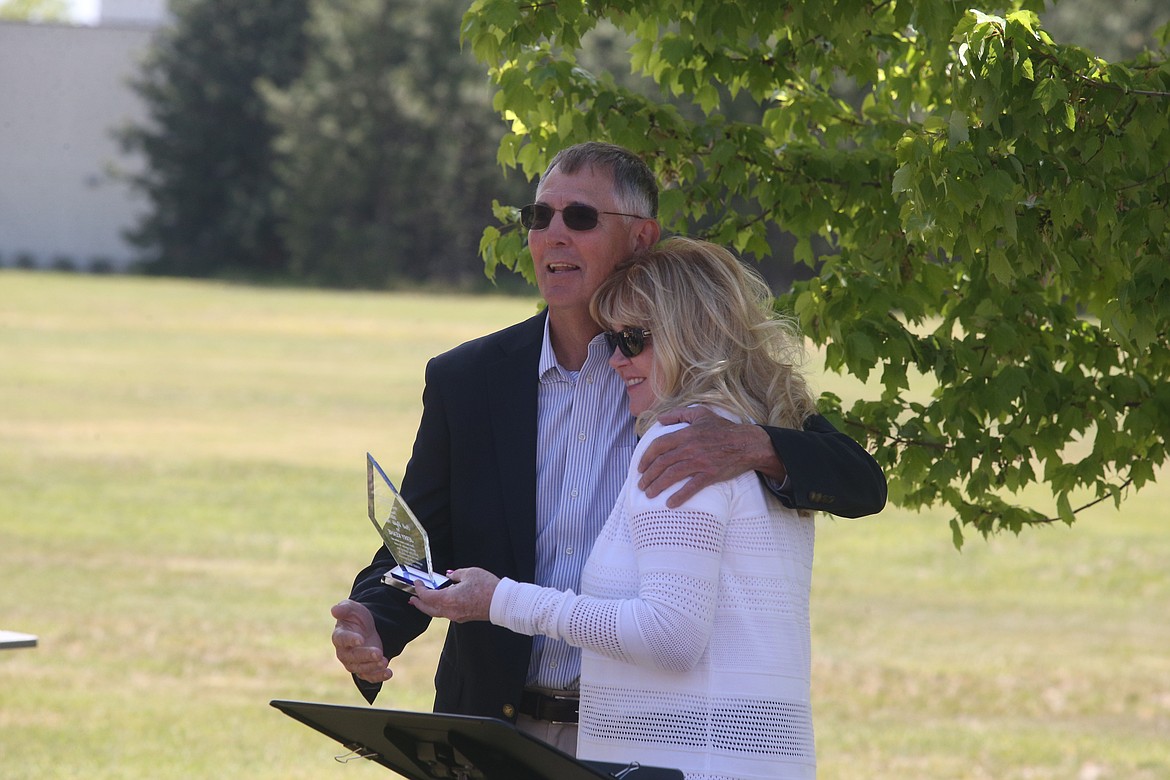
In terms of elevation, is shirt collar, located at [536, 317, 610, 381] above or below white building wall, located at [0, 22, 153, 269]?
below

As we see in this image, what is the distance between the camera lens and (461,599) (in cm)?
289

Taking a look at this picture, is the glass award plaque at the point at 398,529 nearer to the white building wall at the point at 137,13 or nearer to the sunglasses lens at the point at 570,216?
the sunglasses lens at the point at 570,216

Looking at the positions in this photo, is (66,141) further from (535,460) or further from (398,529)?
(398,529)

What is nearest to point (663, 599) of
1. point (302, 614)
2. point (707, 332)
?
point (707, 332)

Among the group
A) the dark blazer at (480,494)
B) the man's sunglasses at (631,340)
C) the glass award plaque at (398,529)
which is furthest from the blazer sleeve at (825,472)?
the glass award plaque at (398,529)

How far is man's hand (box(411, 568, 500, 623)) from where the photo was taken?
2877mm

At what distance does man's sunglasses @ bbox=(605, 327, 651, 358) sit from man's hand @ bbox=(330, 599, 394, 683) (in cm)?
81

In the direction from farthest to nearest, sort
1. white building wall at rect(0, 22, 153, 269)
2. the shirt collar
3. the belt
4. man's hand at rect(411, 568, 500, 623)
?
white building wall at rect(0, 22, 153, 269)
the shirt collar
the belt
man's hand at rect(411, 568, 500, 623)

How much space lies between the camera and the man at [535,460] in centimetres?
335

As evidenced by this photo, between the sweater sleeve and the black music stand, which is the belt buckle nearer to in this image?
the black music stand

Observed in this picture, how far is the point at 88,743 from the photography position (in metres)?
8.83

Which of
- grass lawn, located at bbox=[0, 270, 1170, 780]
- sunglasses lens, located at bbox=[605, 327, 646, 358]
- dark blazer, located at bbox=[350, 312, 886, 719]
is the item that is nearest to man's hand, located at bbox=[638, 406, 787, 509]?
sunglasses lens, located at bbox=[605, 327, 646, 358]

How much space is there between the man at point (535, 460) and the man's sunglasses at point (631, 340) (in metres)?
0.39

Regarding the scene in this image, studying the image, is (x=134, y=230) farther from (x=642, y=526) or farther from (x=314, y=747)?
(x=642, y=526)
